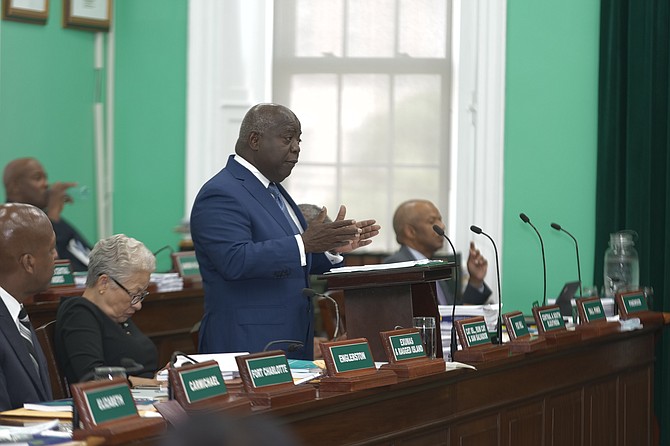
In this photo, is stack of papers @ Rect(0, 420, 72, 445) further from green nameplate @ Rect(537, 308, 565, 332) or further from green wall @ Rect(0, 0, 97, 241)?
green wall @ Rect(0, 0, 97, 241)

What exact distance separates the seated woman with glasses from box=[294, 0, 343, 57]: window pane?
3.53 metres

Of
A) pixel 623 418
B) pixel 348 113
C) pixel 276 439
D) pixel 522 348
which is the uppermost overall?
pixel 348 113

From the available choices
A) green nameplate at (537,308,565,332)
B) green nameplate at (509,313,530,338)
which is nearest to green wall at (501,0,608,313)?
green nameplate at (537,308,565,332)

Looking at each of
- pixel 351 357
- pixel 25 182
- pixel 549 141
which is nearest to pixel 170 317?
pixel 25 182

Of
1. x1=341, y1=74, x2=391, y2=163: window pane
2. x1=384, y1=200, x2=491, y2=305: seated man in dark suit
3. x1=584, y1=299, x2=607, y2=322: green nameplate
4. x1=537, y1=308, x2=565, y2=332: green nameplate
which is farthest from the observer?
x1=341, y1=74, x2=391, y2=163: window pane

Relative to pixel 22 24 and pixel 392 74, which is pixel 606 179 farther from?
pixel 22 24

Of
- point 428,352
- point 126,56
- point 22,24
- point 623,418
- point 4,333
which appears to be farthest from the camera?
point 126,56

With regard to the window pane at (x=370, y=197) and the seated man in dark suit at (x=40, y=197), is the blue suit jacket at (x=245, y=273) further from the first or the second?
the window pane at (x=370, y=197)

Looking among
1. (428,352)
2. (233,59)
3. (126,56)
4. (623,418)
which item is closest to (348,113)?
(233,59)

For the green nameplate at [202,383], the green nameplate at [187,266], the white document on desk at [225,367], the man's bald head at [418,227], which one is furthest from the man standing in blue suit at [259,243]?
the green nameplate at [187,266]

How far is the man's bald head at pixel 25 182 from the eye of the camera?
566 centimetres

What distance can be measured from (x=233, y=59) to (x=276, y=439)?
5.87m

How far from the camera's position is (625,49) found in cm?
568

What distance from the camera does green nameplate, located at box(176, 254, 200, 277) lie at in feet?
17.7
